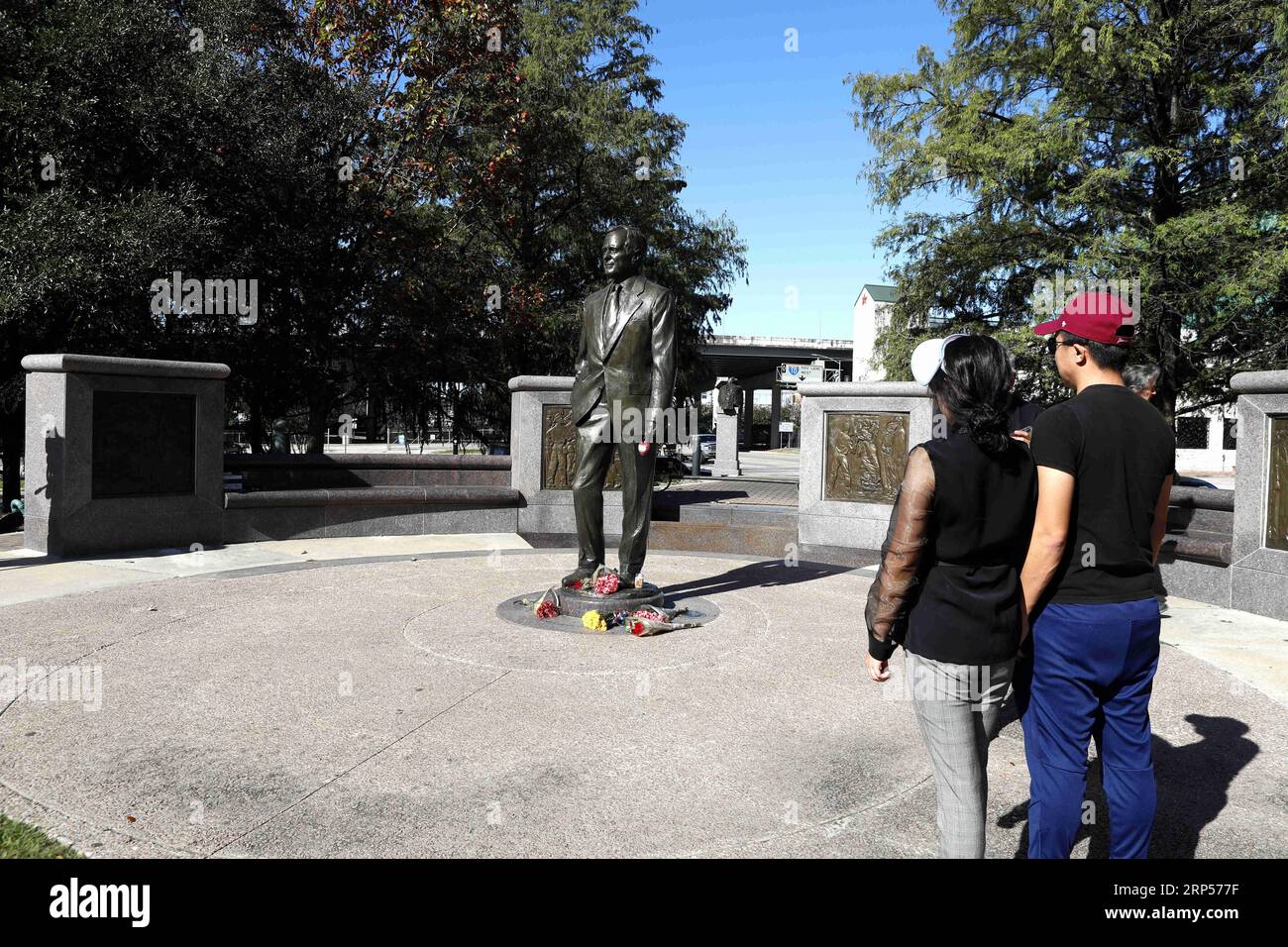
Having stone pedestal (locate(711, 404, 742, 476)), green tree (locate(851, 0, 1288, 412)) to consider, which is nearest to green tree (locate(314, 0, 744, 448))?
green tree (locate(851, 0, 1288, 412))

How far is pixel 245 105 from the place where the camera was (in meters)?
15.2

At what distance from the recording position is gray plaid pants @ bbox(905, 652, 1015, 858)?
2.56 m

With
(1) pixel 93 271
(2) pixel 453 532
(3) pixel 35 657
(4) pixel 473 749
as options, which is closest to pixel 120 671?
(3) pixel 35 657

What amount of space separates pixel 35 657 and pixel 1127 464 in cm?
564

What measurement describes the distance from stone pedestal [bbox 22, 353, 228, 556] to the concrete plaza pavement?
193 centimetres

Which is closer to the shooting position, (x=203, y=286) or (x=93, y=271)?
(x=93, y=271)

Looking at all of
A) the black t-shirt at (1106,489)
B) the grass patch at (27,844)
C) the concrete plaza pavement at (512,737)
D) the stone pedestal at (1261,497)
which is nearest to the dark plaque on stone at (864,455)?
the stone pedestal at (1261,497)

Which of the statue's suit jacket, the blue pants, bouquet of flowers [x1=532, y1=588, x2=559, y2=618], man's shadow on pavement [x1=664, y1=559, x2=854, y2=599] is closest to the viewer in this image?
the blue pants

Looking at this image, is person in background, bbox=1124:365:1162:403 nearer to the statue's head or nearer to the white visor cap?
the statue's head

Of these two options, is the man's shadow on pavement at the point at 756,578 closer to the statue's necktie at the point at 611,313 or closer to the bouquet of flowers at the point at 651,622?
the bouquet of flowers at the point at 651,622

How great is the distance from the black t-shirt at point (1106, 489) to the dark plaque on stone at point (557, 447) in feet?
28.0

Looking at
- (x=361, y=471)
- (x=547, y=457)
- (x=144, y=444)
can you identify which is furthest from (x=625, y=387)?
(x=361, y=471)

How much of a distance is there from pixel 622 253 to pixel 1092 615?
15.6 ft
